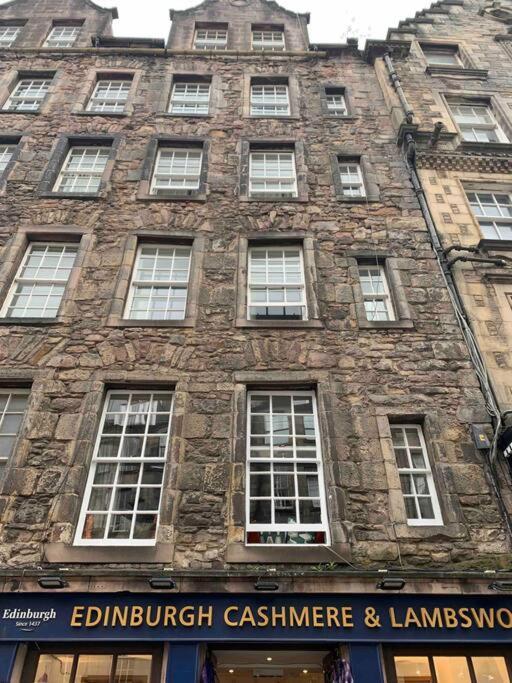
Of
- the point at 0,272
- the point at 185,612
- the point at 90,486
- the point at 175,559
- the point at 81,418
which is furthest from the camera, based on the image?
the point at 0,272

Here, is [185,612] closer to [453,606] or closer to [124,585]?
[124,585]

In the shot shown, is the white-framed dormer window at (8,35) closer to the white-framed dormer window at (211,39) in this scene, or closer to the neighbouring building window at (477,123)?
the white-framed dormer window at (211,39)

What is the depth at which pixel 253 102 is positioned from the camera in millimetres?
14594

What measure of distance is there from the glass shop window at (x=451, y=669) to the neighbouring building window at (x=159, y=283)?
6808mm

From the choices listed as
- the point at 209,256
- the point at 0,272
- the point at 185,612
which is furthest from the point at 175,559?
the point at 0,272

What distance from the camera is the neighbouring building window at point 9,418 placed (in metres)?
7.63

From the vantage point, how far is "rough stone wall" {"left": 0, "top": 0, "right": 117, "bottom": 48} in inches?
659

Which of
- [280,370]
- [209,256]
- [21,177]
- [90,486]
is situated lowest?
[90,486]

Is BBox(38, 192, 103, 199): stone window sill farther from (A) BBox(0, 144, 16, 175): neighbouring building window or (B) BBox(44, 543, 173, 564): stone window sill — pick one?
(B) BBox(44, 543, 173, 564): stone window sill

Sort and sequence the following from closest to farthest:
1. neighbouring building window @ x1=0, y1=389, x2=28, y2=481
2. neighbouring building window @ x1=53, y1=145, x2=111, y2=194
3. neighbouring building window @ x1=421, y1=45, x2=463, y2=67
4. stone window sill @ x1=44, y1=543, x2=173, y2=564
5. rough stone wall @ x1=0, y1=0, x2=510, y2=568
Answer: stone window sill @ x1=44, y1=543, x2=173, y2=564 < rough stone wall @ x1=0, y1=0, x2=510, y2=568 < neighbouring building window @ x1=0, y1=389, x2=28, y2=481 < neighbouring building window @ x1=53, y1=145, x2=111, y2=194 < neighbouring building window @ x1=421, y1=45, x2=463, y2=67

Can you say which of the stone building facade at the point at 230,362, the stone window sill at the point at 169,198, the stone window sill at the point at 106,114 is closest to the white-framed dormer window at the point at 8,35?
the stone building facade at the point at 230,362

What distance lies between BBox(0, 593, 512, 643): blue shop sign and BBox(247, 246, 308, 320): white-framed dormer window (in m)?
5.14

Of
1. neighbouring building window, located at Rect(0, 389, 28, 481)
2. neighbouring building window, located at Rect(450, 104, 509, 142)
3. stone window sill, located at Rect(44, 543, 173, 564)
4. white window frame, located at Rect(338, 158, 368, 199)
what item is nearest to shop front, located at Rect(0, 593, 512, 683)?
stone window sill, located at Rect(44, 543, 173, 564)

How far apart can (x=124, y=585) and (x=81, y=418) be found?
2.82 metres
